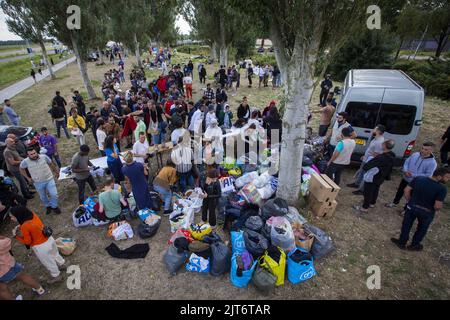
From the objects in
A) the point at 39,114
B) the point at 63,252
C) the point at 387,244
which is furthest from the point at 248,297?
the point at 39,114

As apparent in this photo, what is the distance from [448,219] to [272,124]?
531cm

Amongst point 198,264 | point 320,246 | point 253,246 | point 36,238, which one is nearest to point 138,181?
point 36,238

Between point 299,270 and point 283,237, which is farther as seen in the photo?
point 283,237

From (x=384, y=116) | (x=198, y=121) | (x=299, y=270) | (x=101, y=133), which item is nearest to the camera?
(x=299, y=270)

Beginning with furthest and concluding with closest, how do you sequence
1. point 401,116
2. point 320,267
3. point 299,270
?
point 401,116 → point 320,267 → point 299,270

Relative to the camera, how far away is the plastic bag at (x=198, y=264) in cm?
447

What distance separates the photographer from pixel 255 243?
14.8 ft

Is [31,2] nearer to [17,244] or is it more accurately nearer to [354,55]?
[17,244]

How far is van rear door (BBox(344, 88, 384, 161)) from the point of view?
6.73 metres

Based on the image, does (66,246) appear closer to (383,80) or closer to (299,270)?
(299,270)

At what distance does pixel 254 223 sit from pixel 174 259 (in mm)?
1643

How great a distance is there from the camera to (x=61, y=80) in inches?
954

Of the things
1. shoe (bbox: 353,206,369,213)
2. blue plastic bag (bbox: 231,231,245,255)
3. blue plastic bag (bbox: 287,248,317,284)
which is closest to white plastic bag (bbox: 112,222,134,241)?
blue plastic bag (bbox: 231,231,245,255)

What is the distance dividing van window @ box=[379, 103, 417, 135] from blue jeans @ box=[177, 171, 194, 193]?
17.4ft
